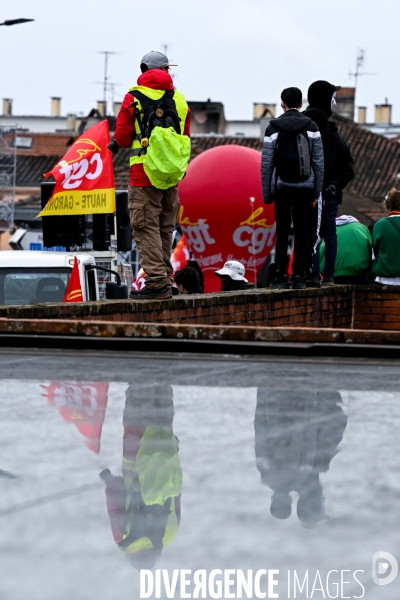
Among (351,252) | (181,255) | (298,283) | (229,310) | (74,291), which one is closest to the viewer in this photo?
(229,310)

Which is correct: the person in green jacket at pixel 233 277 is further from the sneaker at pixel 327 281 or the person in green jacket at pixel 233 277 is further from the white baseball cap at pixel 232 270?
the sneaker at pixel 327 281

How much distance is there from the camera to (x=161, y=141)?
7.89 metres

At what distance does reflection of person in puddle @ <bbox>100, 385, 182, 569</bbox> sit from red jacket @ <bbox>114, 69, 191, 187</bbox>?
445 cm

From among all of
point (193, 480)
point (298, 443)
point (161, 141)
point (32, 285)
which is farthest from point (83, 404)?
point (32, 285)

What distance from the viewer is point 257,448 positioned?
121 inches

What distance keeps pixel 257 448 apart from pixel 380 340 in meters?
2.59

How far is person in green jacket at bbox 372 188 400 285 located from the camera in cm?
1170

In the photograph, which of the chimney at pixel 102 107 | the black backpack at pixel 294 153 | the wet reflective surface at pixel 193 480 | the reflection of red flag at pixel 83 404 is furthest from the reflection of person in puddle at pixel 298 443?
the chimney at pixel 102 107

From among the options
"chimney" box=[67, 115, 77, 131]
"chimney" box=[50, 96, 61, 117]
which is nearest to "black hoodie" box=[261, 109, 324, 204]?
"chimney" box=[67, 115, 77, 131]

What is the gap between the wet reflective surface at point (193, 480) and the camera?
2.02 meters

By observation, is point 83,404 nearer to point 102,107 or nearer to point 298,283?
point 298,283

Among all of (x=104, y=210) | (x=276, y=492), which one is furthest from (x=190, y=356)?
(x=104, y=210)

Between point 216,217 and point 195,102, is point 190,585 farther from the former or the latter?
point 195,102

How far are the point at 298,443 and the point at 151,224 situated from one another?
5137 mm
